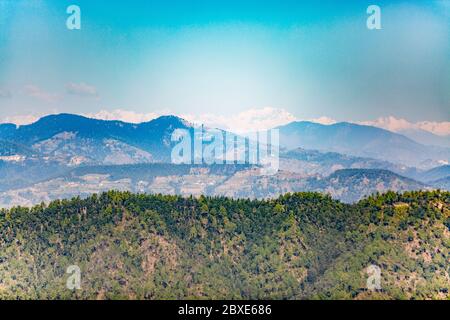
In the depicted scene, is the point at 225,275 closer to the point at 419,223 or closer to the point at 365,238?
the point at 365,238

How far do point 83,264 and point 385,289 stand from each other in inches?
3187

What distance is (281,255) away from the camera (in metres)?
199
